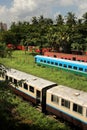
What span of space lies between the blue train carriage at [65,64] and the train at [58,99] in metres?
11.5

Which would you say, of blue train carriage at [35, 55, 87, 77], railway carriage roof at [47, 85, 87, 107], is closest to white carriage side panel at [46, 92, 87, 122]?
railway carriage roof at [47, 85, 87, 107]

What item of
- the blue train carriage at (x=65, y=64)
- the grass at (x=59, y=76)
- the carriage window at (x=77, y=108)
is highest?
the blue train carriage at (x=65, y=64)

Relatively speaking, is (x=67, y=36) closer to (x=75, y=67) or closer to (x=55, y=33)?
(x=55, y=33)

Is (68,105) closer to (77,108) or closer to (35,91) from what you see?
(77,108)

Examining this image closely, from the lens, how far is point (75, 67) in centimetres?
3084

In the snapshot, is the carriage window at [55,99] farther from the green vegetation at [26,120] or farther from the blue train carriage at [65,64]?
the blue train carriage at [65,64]

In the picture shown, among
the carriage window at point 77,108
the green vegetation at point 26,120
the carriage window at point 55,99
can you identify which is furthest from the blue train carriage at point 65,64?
the carriage window at point 77,108

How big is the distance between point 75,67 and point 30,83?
43.5 ft

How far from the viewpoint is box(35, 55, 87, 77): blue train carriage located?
1166 inches

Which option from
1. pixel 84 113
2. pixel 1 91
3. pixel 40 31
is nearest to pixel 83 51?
pixel 40 31

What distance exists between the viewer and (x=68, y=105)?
15.3 m

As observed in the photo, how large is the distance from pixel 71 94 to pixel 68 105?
0.93 metres

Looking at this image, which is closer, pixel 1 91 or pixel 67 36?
pixel 1 91

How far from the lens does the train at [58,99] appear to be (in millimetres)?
14375
